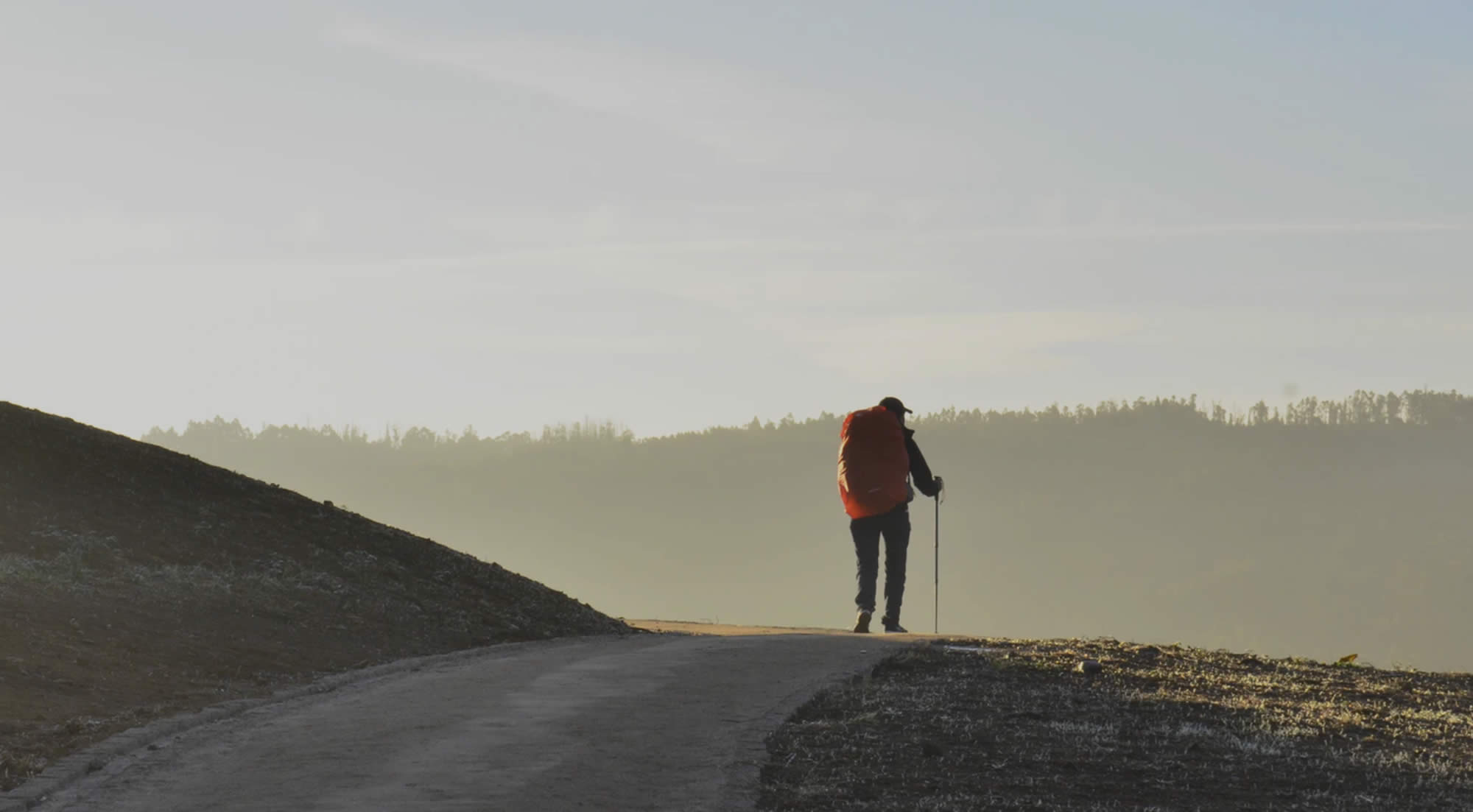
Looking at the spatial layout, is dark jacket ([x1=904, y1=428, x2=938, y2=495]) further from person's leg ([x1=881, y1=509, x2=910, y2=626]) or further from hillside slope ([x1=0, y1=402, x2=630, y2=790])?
hillside slope ([x1=0, y1=402, x2=630, y2=790])

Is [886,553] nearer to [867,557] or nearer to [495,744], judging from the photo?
[867,557]

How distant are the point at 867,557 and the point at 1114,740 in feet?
38.0

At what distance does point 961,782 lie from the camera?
10289 millimetres

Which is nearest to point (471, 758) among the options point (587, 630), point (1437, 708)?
point (1437, 708)

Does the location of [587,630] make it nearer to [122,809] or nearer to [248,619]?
[248,619]

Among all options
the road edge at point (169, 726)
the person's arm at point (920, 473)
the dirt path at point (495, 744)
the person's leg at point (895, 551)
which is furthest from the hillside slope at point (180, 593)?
the person's arm at point (920, 473)

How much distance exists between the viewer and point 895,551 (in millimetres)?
23203

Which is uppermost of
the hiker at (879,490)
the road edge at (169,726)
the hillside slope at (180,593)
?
the hiker at (879,490)

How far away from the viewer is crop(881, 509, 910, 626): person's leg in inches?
906

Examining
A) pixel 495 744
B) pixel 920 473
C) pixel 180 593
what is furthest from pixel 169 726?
pixel 920 473

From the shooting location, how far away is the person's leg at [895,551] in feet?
75.5

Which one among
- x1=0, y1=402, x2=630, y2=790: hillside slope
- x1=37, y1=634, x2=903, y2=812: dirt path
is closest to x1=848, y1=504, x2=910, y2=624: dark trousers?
x1=0, y1=402, x2=630, y2=790: hillside slope

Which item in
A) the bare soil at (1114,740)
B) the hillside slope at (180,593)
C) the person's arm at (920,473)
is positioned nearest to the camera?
the bare soil at (1114,740)

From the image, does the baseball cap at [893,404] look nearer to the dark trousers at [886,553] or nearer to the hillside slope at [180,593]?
the dark trousers at [886,553]
